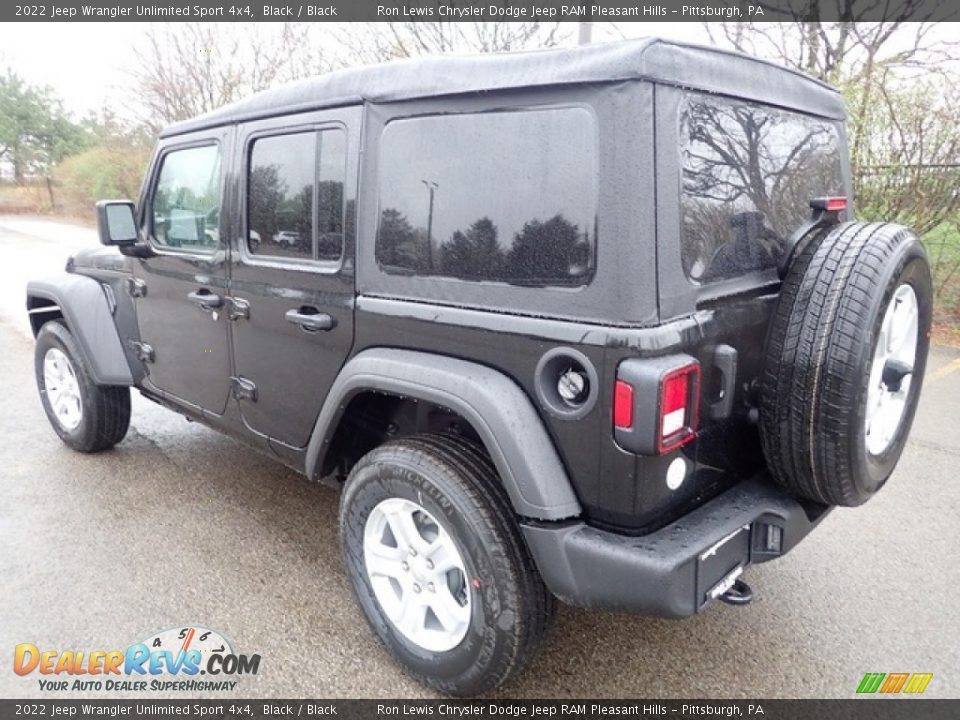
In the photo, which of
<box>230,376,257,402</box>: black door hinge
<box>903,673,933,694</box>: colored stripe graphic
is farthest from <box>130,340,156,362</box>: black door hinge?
<box>903,673,933,694</box>: colored stripe graphic

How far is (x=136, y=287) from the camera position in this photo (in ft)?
12.3

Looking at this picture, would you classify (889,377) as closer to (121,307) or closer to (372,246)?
(372,246)

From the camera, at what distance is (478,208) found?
6.88 ft

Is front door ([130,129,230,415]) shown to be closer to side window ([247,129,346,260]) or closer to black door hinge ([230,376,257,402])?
black door hinge ([230,376,257,402])

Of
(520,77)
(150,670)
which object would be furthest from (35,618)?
(520,77)

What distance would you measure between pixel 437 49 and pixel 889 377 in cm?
→ 1116

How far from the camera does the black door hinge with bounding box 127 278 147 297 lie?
146 inches

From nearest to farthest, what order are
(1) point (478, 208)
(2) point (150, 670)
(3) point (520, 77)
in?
(3) point (520, 77)
(1) point (478, 208)
(2) point (150, 670)

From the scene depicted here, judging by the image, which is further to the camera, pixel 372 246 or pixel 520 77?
pixel 372 246

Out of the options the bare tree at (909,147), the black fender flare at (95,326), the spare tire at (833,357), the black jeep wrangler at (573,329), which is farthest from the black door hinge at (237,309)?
the bare tree at (909,147)

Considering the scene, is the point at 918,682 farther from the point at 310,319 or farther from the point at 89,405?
the point at 89,405

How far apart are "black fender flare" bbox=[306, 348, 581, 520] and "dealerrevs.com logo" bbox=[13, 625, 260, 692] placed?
1.21 metres

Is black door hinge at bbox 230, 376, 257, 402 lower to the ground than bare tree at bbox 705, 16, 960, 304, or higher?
lower

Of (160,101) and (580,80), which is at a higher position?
(160,101)
